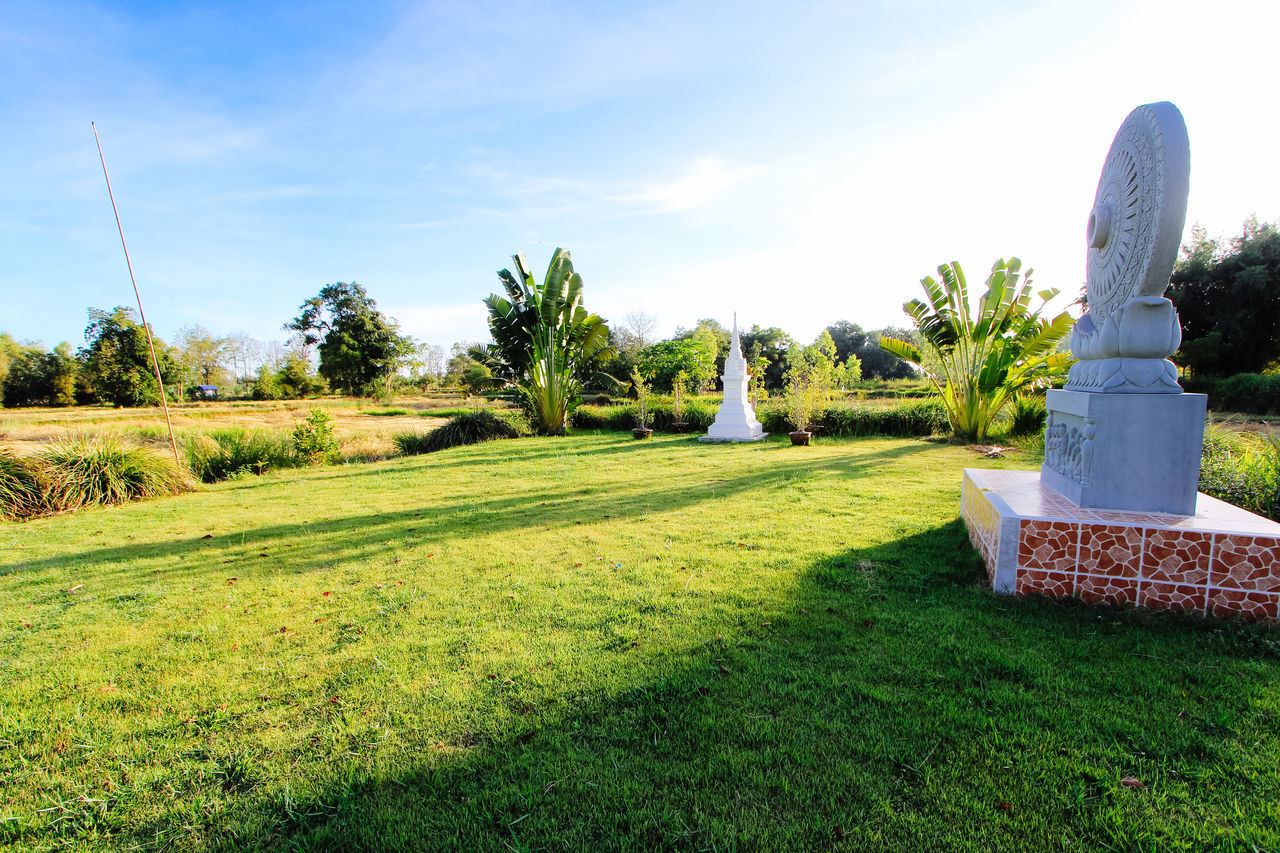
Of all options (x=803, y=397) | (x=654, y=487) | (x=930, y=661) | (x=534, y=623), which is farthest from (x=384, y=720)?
(x=803, y=397)

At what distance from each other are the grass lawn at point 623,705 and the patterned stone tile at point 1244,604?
110 mm

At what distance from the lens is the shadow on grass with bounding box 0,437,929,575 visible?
176 inches

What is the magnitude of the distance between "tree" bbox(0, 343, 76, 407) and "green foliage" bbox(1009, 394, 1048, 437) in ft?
122

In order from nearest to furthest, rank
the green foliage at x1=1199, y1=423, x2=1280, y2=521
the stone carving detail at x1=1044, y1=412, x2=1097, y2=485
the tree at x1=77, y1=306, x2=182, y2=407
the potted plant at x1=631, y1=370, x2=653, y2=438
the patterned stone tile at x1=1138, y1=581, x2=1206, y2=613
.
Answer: the patterned stone tile at x1=1138, y1=581, x2=1206, y2=613 < the stone carving detail at x1=1044, y1=412, x2=1097, y2=485 < the green foliage at x1=1199, y1=423, x2=1280, y2=521 < the potted plant at x1=631, y1=370, x2=653, y2=438 < the tree at x1=77, y1=306, x2=182, y2=407

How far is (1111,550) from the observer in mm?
2836

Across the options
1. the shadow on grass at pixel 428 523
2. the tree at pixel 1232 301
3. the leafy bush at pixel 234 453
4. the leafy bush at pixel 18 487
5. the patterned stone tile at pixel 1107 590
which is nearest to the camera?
the patterned stone tile at pixel 1107 590

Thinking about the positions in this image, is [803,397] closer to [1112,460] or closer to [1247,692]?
[1112,460]

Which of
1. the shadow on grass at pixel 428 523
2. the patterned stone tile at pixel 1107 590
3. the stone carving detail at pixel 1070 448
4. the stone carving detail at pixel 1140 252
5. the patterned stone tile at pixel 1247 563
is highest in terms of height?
the stone carving detail at pixel 1140 252

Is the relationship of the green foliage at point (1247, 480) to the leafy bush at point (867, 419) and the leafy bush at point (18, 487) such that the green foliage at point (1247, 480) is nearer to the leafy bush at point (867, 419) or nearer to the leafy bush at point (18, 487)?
the leafy bush at point (867, 419)

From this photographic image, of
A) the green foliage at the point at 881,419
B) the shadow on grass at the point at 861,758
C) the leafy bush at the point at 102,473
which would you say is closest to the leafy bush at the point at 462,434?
the leafy bush at the point at 102,473

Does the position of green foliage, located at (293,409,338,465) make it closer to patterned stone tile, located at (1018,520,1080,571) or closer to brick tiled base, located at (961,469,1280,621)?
brick tiled base, located at (961,469,1280,621)

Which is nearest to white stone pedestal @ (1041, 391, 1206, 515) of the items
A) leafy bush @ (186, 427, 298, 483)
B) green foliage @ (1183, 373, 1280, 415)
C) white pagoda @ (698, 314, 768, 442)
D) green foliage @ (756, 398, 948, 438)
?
white pagoda @ (698, 314, 768, 442)

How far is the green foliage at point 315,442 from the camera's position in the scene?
1074 cm

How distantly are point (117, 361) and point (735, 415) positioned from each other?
29872mm
